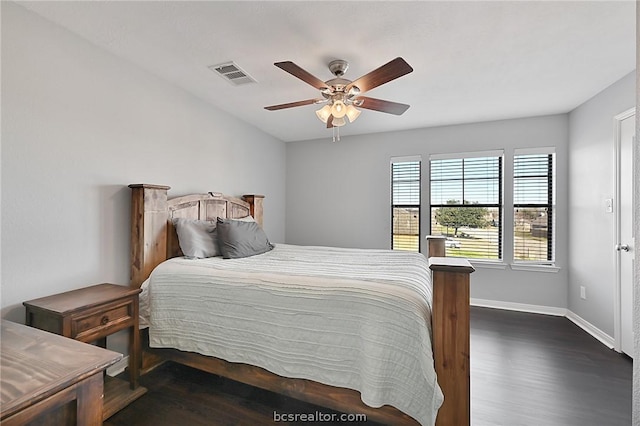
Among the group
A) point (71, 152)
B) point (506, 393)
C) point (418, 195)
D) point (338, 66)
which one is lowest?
point (506, 393)

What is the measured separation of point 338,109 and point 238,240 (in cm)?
155

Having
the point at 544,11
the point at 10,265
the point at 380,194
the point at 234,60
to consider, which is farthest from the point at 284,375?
the point at 380,194

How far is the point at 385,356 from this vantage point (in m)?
1.54

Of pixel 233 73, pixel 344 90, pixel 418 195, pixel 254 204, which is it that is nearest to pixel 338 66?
pixel 344 90

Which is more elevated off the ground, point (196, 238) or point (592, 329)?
point (196, 238)

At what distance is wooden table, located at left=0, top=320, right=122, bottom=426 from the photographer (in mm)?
754

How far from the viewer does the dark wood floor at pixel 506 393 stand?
1.83 m

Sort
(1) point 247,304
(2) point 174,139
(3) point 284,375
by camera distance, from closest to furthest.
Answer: (3) point 284,375 < (1) point 247,304 < (2) point 174,139

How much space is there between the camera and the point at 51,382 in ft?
2.68

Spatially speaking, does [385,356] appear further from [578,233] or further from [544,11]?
[578,233]

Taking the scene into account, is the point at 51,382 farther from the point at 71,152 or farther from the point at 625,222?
the point at 625,222

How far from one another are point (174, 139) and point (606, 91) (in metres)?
4.44

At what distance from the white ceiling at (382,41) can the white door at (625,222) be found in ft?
1.79

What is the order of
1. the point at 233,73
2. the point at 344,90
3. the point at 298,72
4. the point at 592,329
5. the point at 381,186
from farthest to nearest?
the point at 381,186 < the point at 592,329 < the point at 233,73 < the point at 344,90 < the point at 298,72
